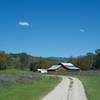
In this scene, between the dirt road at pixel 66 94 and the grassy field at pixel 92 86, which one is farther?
the grassy field at pixel 92 86

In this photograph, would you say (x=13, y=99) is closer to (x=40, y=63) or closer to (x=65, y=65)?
(x=65, y=65)

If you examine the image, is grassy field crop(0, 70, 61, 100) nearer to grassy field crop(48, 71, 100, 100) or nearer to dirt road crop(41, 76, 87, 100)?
dirt road crop(41, 76, 87, 100)

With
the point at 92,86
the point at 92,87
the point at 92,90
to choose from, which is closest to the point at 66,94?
the point at 92,90

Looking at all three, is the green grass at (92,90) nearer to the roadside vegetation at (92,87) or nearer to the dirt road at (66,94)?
the roadside vegetation at (92,87)

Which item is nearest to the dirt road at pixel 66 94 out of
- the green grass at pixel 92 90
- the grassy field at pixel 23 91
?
the green grass at pixel 92 90

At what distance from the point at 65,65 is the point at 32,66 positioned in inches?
641

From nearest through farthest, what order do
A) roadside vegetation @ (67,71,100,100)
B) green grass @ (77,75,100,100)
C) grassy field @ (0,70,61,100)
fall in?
grassy field @ (0,70,61,100), green grass @ (77,75,100,100), roadside vegetation @ (67,71,100,100)

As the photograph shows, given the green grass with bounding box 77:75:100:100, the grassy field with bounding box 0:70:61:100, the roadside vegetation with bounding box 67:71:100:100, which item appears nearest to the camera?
the grassy field with bounding box 0:70:61:100

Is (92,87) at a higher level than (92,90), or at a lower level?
higher

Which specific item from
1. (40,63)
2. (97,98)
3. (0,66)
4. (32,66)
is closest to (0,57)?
(0,66)

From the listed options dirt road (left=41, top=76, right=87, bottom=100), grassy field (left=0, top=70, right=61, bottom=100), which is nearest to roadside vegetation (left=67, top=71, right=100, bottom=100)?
dirt road (left=41, top=76, right=87, bottom=100)

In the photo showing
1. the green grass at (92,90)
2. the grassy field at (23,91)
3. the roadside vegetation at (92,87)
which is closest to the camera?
the grassy field at (23,91)

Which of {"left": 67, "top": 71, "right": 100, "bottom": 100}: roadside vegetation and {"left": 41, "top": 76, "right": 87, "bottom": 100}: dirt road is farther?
{"left": 67, "top": 71, "right": 100, "bottom": 100}: roadside vegetation

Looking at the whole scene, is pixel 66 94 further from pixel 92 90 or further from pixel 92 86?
pixel 92 86
